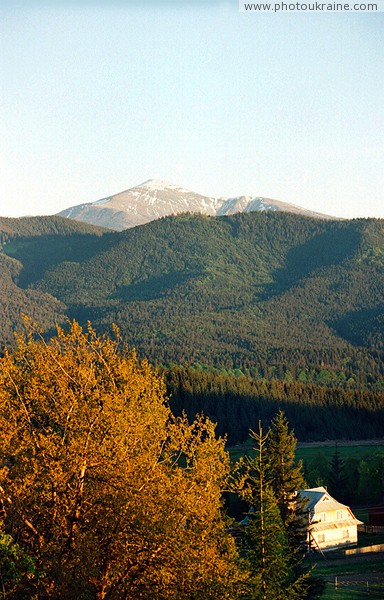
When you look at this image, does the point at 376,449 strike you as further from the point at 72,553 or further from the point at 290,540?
the point at 72,553

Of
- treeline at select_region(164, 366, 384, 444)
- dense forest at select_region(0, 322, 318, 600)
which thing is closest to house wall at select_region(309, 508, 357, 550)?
dense forest at select_region(0, 322, 318, 600)

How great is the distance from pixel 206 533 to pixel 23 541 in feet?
21.6

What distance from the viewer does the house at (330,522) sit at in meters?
80.3

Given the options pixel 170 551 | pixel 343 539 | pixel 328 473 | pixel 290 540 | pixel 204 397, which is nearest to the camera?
pixel 170 551

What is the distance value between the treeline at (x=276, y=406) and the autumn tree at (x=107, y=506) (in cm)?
13156

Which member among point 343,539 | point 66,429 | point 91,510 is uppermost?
point 66,429

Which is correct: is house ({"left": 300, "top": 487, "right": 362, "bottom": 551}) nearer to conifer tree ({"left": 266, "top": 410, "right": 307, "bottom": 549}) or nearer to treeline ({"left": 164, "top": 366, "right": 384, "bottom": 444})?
conifer tree ({"left": 266, "top": 410, "right": 307, "bottom": 549})

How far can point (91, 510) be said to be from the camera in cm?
2697

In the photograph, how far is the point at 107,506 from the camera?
86.6 ft

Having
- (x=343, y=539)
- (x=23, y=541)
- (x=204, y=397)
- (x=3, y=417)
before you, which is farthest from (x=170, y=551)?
(x=204, y=397)

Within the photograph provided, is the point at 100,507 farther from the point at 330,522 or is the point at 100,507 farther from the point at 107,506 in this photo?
the point at 330,522

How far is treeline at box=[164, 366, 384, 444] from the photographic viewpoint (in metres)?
164

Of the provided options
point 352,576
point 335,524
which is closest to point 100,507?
point 352,576

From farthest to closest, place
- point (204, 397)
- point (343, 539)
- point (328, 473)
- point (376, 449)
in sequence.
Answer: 1. point (204, 397)
2. point (376, 449)
3. point (328, 473)
4. point (343, 539)
